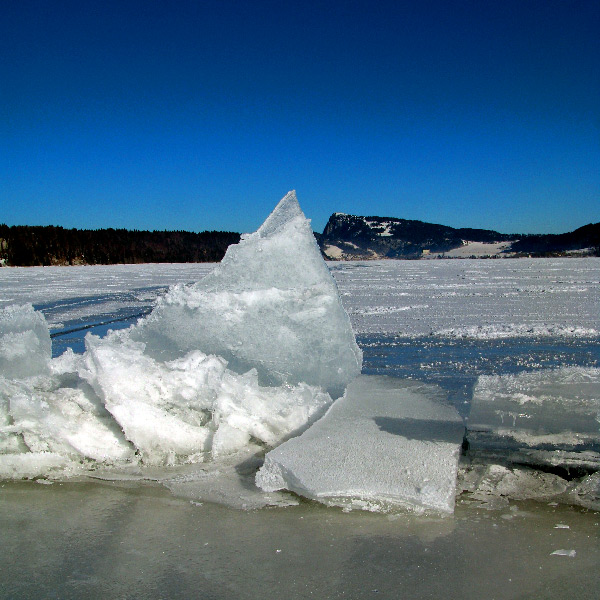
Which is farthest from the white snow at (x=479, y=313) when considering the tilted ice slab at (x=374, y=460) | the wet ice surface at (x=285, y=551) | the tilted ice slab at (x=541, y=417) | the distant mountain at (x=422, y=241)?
the distant mountain at (x=422, y=241)

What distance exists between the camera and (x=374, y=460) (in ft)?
7.73

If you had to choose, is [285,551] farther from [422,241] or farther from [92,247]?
[422,241]

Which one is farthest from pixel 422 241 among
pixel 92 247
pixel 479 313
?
pixel 479 313

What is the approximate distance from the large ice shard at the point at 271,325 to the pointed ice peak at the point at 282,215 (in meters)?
0.26

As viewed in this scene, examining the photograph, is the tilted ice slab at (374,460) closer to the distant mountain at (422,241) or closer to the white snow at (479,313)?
the white snow at (479,313)

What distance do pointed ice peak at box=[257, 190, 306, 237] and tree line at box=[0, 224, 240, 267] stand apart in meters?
76.4

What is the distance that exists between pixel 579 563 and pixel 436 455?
2.37 ft

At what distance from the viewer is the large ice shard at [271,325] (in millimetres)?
3332

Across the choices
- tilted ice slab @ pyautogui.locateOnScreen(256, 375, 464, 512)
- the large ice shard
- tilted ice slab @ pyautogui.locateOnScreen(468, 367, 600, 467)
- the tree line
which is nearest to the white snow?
tilted ice slab @ pyautogui.locateOnScreen(468, 367, 600, 467)

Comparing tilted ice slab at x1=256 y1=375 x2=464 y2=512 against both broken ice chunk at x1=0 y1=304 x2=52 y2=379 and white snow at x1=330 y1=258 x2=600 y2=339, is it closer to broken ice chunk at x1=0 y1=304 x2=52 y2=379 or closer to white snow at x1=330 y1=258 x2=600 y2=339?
broken ice chunk at x1=0 y1=304 x2=52 y2=379

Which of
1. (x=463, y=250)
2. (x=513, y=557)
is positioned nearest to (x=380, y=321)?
(x=513, y=557)

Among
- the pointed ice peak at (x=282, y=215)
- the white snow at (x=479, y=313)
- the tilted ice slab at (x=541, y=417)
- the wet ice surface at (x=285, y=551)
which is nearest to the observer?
the wet ice surface at (x=285, y=551)

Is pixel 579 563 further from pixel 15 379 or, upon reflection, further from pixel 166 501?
pixel 15 379

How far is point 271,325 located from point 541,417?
63.2 inches
